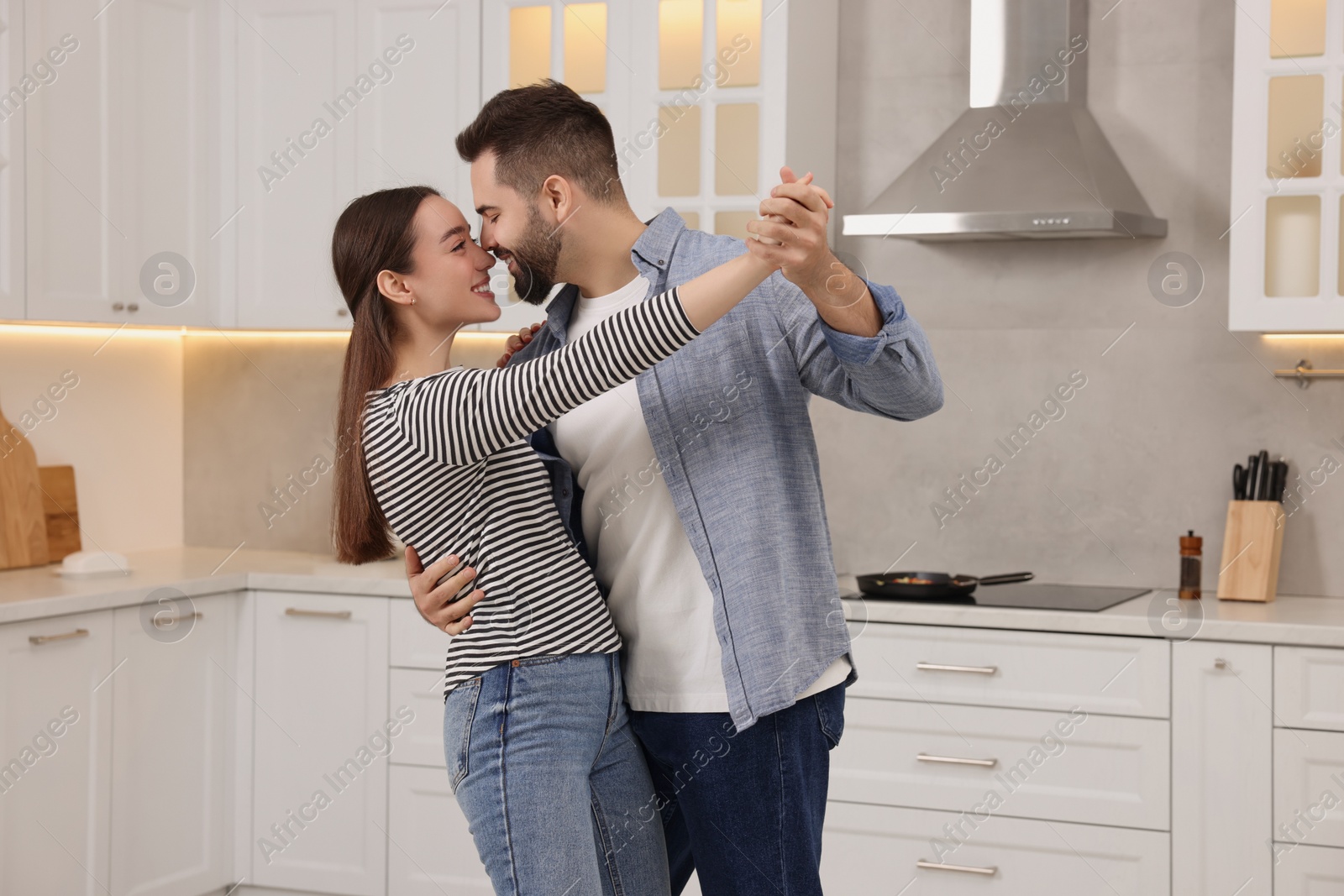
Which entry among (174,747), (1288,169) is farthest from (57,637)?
(1288,169)

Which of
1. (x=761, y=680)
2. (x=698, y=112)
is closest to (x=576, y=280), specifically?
(x=761, y=680)

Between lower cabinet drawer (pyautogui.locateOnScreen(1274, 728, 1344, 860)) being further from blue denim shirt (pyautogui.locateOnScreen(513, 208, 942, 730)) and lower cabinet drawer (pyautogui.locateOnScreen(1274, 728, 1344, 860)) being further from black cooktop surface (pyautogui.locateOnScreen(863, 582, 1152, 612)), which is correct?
blue denim shirt (pyautogui.locateOnScreen(513, 208, 942, 730))

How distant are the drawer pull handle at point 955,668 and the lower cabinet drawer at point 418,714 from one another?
1099 mm

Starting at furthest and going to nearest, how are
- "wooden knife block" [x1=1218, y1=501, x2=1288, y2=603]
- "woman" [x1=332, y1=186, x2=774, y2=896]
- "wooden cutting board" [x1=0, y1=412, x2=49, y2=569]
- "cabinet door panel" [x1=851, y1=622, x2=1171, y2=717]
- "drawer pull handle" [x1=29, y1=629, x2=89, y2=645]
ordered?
Answer: "wooden cutting board" [x1=0, y1=412, x2=49, y2=569], "wooden knife block" [x1=1218, y1=501, x2=1288, y2=603], "drawer pull handle" [x1=29, y1=629, x2=89, y2=645], "cabinet door panel" [x1=851, y1=622, x2=1171, y2=717], "woman" [x1=332, y1=186, x2=774, y2=896]

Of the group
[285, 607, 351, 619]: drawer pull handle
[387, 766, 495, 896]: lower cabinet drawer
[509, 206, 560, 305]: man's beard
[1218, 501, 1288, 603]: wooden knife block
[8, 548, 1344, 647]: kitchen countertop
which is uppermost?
[509, 206, 560, 305]: man's beard

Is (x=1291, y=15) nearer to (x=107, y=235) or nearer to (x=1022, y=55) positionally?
(x=1022, y=55)

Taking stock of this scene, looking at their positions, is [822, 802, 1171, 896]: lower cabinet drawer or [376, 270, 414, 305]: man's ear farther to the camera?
[822, 802, 1171, 896]: lower cabinet drawer

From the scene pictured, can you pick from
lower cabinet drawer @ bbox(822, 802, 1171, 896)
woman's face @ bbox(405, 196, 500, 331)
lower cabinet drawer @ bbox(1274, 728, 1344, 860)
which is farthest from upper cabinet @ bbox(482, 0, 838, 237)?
lower cabinet drawer @ bbox(1274, 728, 1344, 860)

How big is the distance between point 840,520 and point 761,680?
194 cm

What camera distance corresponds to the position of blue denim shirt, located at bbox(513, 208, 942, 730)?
135 centimetres

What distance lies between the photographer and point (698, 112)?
2.99m

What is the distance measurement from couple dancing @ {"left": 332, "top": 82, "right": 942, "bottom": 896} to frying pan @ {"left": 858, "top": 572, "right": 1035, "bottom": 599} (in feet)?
4.24

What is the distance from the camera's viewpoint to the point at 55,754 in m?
2.71

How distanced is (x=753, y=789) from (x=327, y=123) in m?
2.42
